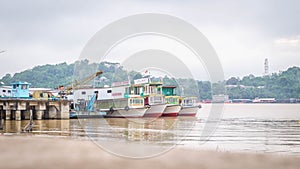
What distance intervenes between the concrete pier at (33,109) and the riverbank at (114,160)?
82.3 ft

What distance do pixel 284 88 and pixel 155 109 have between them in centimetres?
10739

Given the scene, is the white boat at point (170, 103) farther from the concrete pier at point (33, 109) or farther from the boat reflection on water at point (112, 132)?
the boat reflection on water at point (112, 132)

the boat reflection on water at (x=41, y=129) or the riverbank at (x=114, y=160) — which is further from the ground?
the riverbank at (x=114, y=160)

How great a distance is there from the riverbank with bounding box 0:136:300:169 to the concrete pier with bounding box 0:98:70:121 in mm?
25089

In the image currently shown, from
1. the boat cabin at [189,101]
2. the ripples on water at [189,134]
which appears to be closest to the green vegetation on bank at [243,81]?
the boat cabin at [189,101]

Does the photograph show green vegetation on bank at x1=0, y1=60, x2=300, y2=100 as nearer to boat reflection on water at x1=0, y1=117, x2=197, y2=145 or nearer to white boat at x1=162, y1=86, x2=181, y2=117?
white boat at x1=162, y1=86, x2=181, y2=117

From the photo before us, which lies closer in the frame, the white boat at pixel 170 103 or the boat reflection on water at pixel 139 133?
the boat reflection on water at pixel 139 133

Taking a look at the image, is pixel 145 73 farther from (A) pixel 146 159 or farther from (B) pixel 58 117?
(A) pixel 146 159

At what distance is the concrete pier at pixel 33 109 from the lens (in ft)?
130

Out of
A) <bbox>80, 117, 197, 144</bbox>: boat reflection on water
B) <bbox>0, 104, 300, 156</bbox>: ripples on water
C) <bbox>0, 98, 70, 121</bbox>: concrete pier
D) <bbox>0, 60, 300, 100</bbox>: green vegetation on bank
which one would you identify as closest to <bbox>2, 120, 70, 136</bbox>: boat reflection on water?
<bbox>0, 104, 300, 156</bbox>: ripples on water

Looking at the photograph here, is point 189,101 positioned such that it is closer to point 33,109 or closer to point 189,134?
point 33,109

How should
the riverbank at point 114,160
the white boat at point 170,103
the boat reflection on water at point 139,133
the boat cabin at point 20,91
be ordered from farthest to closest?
the white boat at point 170,103, the boat cabin at point 20,91, the boat reflection on water at point 139,133, the riverbank at point 114,160

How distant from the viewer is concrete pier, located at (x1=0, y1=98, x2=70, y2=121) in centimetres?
3956

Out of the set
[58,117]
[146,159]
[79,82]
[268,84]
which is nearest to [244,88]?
[268,84]
